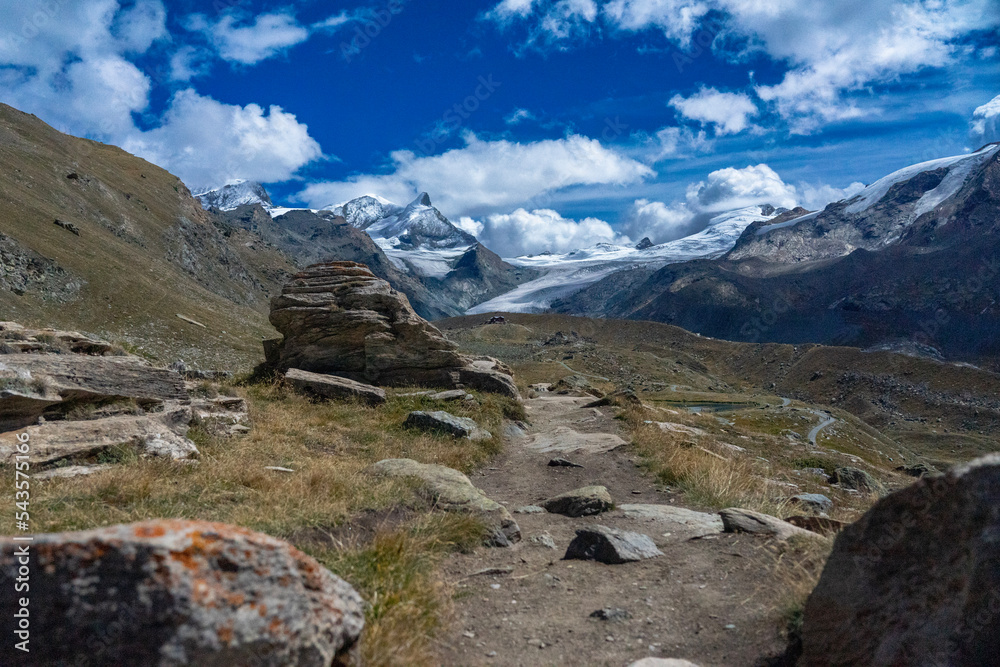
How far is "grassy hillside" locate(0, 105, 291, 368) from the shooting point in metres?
38.2

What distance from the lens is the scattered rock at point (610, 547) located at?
23.2 feet

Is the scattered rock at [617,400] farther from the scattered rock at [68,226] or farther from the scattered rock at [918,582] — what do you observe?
the scattered rock at [68,226]

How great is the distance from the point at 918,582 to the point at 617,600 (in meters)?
3.02

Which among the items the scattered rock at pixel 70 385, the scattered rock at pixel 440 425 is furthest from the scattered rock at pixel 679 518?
the scattered rock at pixel 70 385

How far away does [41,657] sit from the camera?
2.70 m

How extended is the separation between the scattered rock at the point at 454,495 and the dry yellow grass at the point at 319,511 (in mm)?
334

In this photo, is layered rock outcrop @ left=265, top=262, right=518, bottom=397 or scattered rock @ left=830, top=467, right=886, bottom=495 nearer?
scattered rock @ left=830, top=467, right=886, bottom=495

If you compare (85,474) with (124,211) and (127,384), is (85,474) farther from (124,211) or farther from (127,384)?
(124,211)

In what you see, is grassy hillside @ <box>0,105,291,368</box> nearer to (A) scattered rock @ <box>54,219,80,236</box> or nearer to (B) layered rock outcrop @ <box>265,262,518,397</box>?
(A) scattered rock @ <box>54,219,80,236</box>

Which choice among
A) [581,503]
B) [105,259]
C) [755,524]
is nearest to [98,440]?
[581,503]

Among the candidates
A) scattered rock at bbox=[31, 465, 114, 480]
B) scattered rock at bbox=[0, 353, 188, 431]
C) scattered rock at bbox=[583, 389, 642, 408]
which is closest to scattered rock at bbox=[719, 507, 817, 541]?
scattered rock at bbox=[31, 465, 114, 480]

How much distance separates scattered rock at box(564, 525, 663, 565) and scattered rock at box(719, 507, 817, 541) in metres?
1.22

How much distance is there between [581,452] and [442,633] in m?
10.4

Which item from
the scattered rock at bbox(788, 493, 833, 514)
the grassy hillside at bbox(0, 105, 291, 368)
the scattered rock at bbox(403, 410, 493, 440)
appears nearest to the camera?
the scattered rock at bbox(788, 493, 833, 514)
